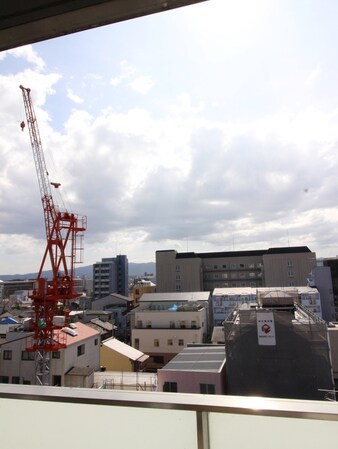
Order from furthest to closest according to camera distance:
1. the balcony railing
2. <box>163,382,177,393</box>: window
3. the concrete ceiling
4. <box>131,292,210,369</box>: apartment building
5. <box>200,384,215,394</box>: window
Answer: <box>131,292,210,369</box>: apartment building < <box>163,382,177,393</box>: window < <box>200,384,215,394</box>: window < the concrete ceiling < the balcony railing

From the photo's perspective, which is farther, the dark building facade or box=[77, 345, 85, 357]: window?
box=[77, 345, 85, 357]: window

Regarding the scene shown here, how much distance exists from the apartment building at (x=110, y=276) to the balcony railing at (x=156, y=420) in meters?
36.3

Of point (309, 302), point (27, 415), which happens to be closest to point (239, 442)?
point (27, 415)

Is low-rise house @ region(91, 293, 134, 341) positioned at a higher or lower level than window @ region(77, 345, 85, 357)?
higher

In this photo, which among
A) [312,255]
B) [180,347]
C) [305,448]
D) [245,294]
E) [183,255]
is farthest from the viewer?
[183,255]

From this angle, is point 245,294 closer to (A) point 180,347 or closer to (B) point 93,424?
(A) point 180,347

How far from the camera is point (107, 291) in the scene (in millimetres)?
36562

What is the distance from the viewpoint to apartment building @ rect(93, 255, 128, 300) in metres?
36.3

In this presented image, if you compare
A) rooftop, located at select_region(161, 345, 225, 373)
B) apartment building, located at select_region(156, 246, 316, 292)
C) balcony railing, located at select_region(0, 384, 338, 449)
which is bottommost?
rooftop, located at select_region(161, 345, 225, 373)

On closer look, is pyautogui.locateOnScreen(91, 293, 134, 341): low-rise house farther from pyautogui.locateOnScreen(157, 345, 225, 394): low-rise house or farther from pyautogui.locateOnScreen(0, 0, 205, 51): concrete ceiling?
pyautogui.locateOnScreen(0, 0, 205, 51): concrete ceiling

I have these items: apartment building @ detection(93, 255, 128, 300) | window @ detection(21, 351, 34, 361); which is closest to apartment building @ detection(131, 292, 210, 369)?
window @ detection(21, 351, 34, 361)

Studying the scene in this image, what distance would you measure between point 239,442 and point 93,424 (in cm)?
34

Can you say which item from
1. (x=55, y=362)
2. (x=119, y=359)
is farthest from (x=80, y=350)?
(x=119, y=359)

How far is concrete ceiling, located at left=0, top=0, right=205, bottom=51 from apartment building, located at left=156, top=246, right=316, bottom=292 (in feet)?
76.0
